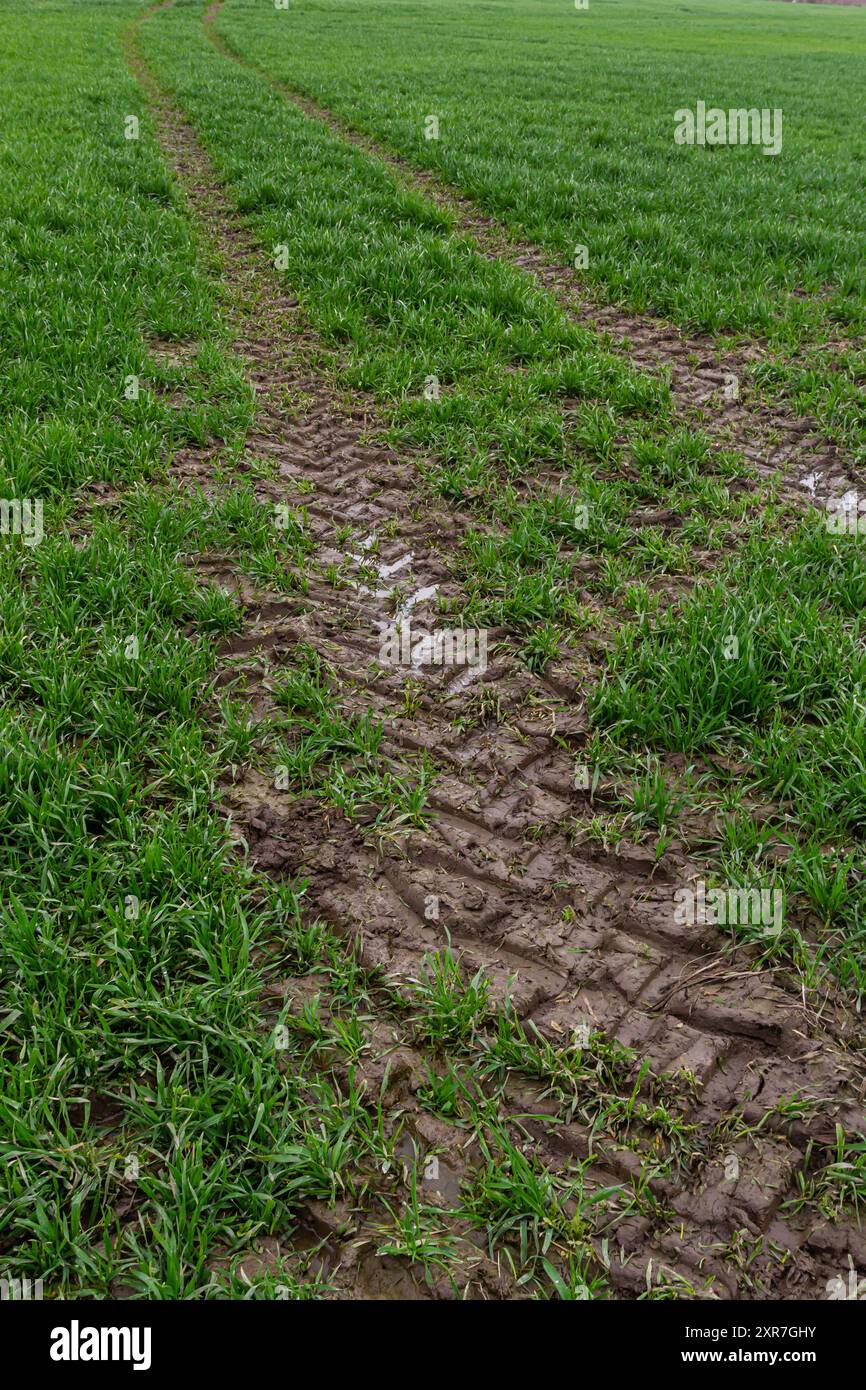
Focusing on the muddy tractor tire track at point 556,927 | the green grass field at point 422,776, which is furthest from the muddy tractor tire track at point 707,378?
the muddy tractor tire track at point 556,927

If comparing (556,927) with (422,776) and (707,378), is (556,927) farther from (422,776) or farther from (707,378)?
(707,378)

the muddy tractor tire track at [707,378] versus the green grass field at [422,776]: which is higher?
the muddy tractor tire track at [707,378]

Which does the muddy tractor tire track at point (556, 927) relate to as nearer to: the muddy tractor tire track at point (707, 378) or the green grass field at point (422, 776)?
the green grass field at point (422, 776)

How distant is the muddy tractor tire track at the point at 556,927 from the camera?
2.05m

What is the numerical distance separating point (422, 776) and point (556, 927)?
815 millimetres

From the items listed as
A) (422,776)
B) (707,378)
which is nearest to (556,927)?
(422,776)

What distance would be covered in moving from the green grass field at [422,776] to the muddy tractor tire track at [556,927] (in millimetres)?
14

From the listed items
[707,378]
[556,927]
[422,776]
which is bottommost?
[556,927]

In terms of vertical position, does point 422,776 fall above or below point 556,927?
above

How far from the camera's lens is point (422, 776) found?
324 centimetres

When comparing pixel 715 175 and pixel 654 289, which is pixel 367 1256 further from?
pixel 715 175

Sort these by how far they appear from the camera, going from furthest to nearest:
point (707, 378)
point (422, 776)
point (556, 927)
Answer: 1. point (707, 378)
2. point (422, 776)
3. point (556, 927)

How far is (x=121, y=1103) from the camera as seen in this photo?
87.0 inches

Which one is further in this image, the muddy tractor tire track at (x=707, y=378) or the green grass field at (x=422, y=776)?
the muddy tractor tire track at (x=707, y=378)
